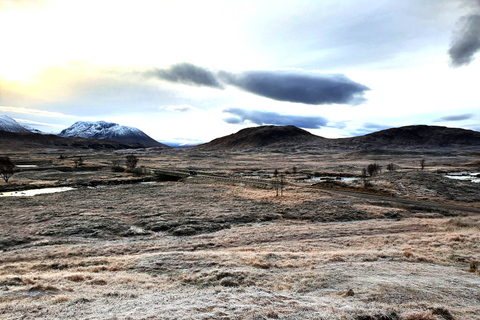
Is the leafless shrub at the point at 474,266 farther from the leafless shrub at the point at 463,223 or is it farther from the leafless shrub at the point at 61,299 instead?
the leafless shrub at the point at 61,299

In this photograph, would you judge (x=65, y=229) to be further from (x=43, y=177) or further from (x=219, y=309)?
(x=43, y=177)

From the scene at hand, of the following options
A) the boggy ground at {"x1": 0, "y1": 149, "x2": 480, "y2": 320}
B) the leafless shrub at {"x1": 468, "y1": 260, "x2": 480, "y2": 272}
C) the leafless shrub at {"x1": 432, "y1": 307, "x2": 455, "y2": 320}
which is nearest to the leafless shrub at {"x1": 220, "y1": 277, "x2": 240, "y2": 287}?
the boggy ground at {"x1": 0, "y1": 149, "x2": 480, "y2": 320}

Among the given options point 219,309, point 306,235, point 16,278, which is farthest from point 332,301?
point 16,278

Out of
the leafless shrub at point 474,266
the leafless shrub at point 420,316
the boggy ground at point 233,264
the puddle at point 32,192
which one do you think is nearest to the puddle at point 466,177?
the boggy ground at point 233,264

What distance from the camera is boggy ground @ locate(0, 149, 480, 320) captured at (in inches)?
324

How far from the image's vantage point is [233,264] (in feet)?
43.0

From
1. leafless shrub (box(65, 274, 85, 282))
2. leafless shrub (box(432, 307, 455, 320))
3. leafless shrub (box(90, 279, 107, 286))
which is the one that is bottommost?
leafless shrub (box(65, 274, 85, 282))

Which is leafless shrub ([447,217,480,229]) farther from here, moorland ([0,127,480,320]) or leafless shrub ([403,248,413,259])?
leafless shrub ([403,248,413,259])

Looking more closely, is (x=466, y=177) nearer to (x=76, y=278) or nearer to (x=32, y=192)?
(x=76, y=278)

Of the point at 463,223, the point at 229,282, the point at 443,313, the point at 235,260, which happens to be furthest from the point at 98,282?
the point at 463,223

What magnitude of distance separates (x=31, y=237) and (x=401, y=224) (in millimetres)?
30395

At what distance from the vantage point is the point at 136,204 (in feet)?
104

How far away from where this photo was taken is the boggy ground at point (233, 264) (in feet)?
27.0

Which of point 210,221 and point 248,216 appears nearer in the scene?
point 210,221
